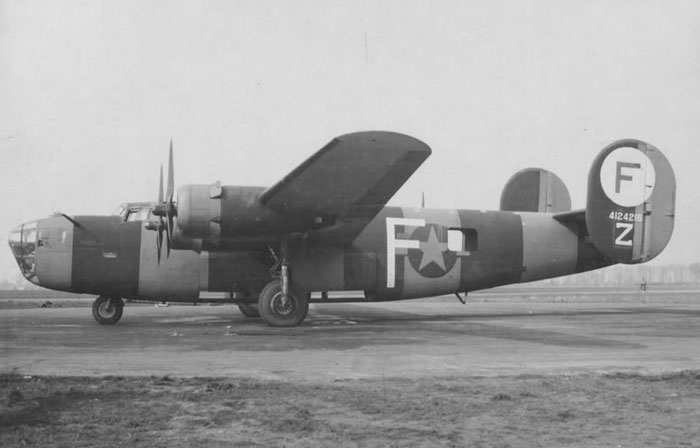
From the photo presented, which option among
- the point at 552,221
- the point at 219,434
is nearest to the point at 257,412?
the point at 219,434

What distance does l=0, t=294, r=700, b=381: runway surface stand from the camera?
6410mm

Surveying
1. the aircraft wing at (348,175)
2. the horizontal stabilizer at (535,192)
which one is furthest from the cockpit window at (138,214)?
the horizontal stabilizer at (535,192)

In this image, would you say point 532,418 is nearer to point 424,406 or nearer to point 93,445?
point 424,406

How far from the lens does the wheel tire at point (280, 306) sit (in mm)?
11914

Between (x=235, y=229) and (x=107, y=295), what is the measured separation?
3.50 m

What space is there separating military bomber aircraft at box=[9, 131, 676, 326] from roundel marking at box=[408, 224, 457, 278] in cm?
3

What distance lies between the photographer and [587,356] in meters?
7.54

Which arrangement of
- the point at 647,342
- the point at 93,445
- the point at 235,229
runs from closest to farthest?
the point at 93,445
the point at 647,342
the point at 235,229

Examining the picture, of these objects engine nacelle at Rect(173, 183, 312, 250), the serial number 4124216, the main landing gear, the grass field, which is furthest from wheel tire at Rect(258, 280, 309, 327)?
the serial number 4124216

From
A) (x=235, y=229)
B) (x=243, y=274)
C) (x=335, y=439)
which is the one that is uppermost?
(x=235, y=229)

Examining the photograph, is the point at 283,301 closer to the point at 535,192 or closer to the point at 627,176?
the point at 627,176

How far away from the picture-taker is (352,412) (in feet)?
14.9

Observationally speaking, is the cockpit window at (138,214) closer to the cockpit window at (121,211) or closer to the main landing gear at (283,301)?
the cockpit window at (121,211)

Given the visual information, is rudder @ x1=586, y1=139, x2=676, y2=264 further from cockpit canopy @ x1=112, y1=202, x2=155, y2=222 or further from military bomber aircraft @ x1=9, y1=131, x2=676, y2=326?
cockpit canopy @ x1=112, y1=202, x2=155, y2=222
